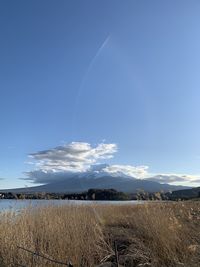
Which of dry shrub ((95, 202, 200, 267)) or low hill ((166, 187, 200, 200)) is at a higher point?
low hill ((166, 187, 200, 200))

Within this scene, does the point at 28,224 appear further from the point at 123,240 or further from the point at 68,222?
the point at 123,240

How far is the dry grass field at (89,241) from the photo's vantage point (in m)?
7.57

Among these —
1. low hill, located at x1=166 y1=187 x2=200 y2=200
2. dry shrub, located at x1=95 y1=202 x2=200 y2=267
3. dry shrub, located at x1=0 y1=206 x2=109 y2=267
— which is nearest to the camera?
dry shrub, located at x1=0 y1=206 x2=109 y2=267

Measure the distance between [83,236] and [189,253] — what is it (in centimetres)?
206

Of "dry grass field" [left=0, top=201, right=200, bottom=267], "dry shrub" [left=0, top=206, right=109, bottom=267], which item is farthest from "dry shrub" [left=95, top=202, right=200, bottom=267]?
"dry shrub" [left=0, top=206, right=109, bottom=267]

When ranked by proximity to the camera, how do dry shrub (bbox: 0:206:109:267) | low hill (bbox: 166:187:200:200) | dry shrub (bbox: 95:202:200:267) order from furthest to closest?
1. low hill (bbox: 166:187:200:200)
2. dry shrub (bbox: 95:202:200:267)
3. dry shrub (bbox: 0:206:109:267)

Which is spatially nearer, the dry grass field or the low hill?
the dry grass field

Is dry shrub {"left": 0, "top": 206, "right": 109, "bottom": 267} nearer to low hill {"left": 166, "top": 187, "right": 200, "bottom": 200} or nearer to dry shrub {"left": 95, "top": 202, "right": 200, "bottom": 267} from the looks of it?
dry shrub {"left": 95, "top": 202, "right": 200, "bottom": 267}

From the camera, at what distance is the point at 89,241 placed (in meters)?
8.30

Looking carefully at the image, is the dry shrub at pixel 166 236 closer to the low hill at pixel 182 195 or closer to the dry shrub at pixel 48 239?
the dry shrub at pixel 48 239

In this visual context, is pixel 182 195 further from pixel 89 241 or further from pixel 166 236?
pixel 89 241

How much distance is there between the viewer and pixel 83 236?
28.5ft

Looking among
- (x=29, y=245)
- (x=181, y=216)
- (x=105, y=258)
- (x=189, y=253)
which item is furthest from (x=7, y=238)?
(x=181, y=216)

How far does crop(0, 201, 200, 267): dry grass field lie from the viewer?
757 centimetres
